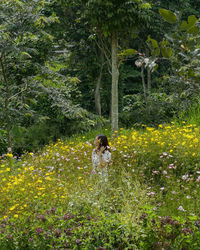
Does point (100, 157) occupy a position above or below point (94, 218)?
above

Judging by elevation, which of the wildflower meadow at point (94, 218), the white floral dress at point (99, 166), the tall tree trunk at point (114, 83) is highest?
the tall tree trunk at point (114, 83)

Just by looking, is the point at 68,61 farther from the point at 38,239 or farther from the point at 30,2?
the point at 38,239

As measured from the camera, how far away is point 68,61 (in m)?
12.0

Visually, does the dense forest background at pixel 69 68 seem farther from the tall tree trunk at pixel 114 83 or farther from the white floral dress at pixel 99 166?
the white floral dress at pixel 99 166

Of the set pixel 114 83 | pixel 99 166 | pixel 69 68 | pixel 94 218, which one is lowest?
pixel 94 218

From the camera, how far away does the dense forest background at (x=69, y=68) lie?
6.39m

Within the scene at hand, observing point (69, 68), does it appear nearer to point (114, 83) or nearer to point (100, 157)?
point (114, 83)

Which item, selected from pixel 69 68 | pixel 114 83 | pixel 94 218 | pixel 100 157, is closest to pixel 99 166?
pixel 100 157

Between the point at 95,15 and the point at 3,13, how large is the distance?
2252 mm

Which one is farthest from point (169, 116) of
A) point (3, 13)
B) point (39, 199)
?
point (39, 199)

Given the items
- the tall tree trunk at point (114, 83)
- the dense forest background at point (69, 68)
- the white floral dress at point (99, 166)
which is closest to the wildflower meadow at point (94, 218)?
the white floral dress at point (99, 166)

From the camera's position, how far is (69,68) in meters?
12.3

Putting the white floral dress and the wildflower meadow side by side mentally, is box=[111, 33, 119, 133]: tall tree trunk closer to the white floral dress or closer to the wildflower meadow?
the white floral dress

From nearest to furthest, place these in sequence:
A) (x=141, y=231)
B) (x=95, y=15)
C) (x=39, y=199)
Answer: (x=141, y=231), (x=39, y=199), (x=95, y=15)
